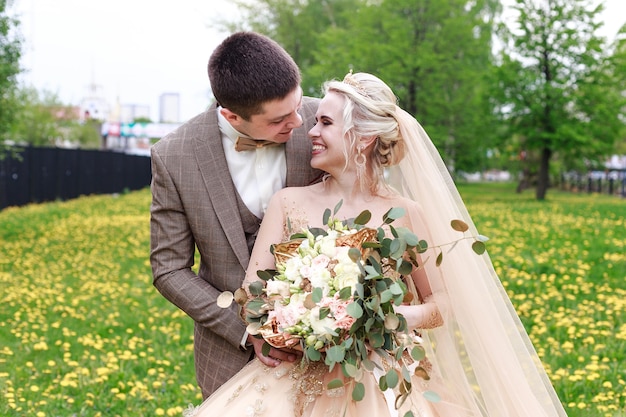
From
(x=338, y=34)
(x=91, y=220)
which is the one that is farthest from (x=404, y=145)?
(x=338, y=34)

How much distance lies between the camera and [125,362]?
6949 millimetres

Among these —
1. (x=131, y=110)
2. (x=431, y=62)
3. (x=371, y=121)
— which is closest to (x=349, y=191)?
Result: (x=371, y=121)

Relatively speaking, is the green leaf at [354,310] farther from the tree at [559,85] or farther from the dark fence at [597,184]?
the dark fence at [597,184]

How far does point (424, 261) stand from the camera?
10.8ft

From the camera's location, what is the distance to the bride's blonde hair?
3301 millimetres

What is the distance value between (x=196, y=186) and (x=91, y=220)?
17.6 meters

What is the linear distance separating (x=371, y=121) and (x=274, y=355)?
1.01m

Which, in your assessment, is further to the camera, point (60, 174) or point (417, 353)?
point (60, 174)

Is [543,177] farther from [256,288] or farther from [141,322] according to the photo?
[256,288]

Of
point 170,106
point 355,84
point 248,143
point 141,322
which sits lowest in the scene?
point 141,322

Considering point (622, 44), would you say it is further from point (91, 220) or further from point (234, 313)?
point (234, 313)

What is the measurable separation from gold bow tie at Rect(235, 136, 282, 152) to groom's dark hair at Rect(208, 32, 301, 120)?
0.18 meters

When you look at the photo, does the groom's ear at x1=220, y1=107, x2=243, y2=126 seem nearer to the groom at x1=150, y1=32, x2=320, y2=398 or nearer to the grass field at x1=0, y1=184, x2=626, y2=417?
the groom at x1=150, y1=32, x2=320, y2=398

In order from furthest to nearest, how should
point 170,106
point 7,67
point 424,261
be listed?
point 170,106
point 7,67
point 424,261
